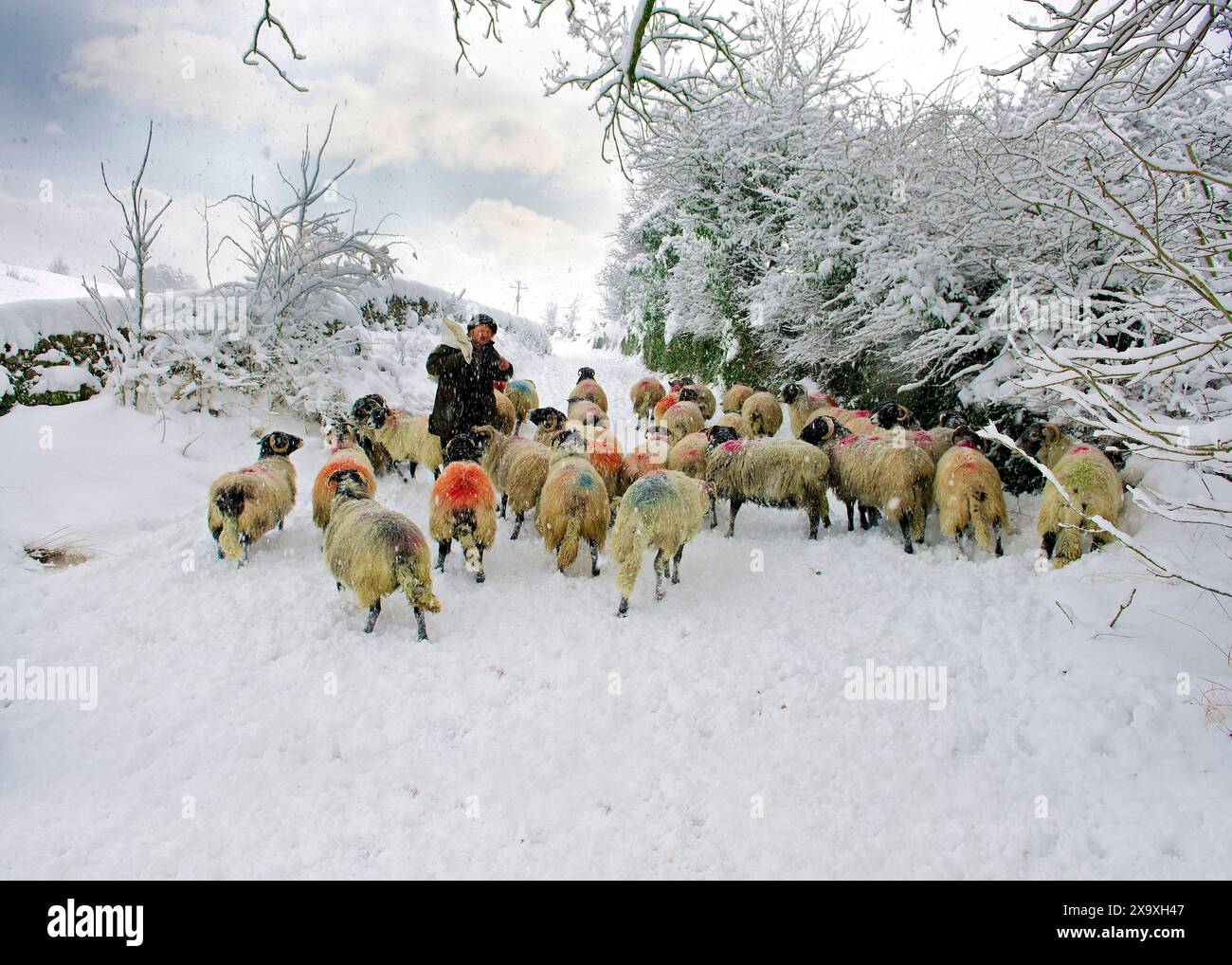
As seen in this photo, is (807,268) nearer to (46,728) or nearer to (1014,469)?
(1014,469)

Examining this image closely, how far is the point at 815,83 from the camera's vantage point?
40.1ft

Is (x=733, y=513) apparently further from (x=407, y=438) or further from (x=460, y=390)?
(x=407, y=438)

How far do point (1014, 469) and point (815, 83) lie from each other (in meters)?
10.2

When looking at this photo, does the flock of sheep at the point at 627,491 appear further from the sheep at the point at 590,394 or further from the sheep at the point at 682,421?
the sheep at the point at 590,394

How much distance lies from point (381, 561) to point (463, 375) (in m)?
3.08

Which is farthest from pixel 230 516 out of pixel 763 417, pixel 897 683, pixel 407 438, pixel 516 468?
pixel 763 417

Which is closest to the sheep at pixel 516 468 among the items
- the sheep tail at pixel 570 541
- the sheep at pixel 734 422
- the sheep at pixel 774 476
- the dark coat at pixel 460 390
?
the dark coat at pixel 460 390

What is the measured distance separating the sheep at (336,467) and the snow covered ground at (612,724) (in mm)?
535

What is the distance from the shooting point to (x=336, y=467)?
5.43 meters

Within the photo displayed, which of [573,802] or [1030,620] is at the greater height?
[1030,620]

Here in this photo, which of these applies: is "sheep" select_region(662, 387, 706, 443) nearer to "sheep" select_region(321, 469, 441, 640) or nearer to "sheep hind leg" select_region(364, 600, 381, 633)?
"sheep" select_region(321, 469, 441, 640)

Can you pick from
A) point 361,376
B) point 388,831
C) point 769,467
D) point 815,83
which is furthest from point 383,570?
point 815,83

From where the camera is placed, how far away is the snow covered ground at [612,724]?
7.94ft

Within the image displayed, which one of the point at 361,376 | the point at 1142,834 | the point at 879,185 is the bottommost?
the point at 1142,834
